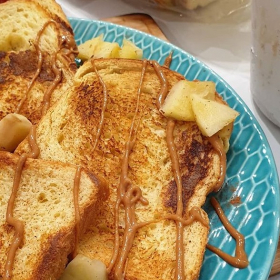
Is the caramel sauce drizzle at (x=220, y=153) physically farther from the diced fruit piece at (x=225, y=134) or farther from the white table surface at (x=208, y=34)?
the white table surface at (x=208, y=34)

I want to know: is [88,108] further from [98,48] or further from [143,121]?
[98,48]

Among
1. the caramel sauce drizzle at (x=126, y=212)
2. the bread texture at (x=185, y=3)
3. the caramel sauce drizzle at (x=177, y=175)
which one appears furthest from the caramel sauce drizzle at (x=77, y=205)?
the bread texture at (x=185, y=3)

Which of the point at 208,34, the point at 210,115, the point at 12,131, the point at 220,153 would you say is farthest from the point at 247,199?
the point at 208,34

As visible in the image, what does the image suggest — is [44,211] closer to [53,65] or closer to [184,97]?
[184,97]

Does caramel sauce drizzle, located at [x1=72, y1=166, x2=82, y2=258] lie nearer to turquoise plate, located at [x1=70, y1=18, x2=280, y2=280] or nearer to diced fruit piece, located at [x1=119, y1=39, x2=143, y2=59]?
turquoise plate, located at [x1=70, y1=18, x2=280, y2=280]

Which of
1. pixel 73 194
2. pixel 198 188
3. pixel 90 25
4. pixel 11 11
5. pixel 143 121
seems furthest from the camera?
pixel 90 25

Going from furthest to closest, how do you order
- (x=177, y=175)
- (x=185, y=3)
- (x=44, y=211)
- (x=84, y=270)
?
(x=185, y=3) → (x=177, y=175) → (x=44, y=211) → (x=84, y=270)

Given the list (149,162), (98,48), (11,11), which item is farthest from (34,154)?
(11,11)
